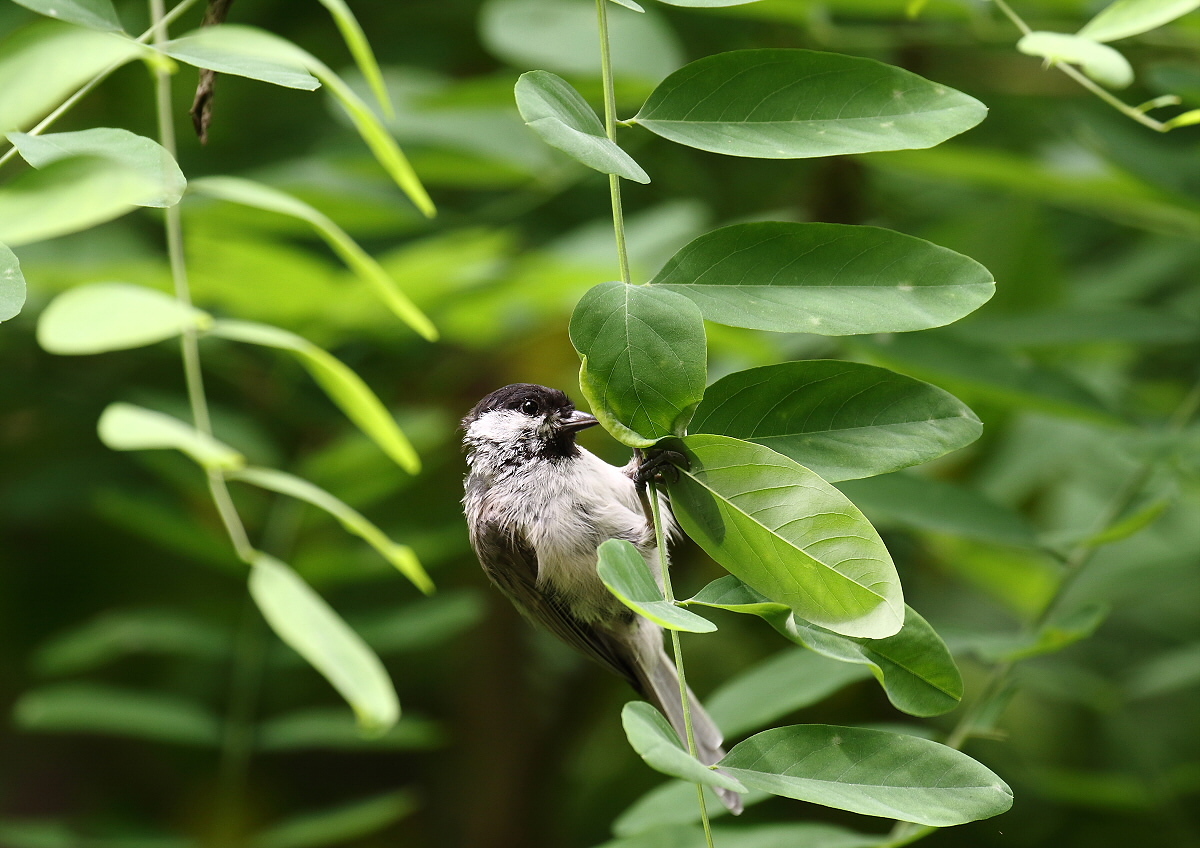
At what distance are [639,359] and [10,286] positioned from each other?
0.59 meters

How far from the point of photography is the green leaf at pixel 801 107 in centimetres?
122

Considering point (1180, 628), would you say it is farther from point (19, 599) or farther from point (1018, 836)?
point (19, 599)

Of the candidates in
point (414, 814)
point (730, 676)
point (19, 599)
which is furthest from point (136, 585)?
point (730, 676)

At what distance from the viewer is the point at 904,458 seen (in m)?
1.18

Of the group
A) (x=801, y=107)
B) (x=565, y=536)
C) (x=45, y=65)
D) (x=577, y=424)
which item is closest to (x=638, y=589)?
(x=801, y=107)

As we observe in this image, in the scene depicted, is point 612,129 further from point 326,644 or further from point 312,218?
point 326,644

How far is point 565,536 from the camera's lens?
2.22 meters

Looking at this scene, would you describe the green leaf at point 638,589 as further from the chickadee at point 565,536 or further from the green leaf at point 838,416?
the chickadee at point 565,536

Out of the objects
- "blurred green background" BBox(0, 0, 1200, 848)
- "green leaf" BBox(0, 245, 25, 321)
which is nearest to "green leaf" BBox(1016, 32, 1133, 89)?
"blurred green background" BBox(0, 0, 1200, 848)

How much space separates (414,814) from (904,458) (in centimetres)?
298

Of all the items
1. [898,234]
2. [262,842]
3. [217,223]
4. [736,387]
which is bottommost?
[262,842]

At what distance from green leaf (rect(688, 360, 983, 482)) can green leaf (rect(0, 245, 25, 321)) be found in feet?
2.24

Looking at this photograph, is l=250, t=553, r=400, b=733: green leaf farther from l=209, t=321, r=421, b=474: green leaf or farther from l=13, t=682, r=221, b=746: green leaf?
l=13, t=682, r=221, b=746: green leaf

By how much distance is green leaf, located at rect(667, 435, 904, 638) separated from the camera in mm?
1024
